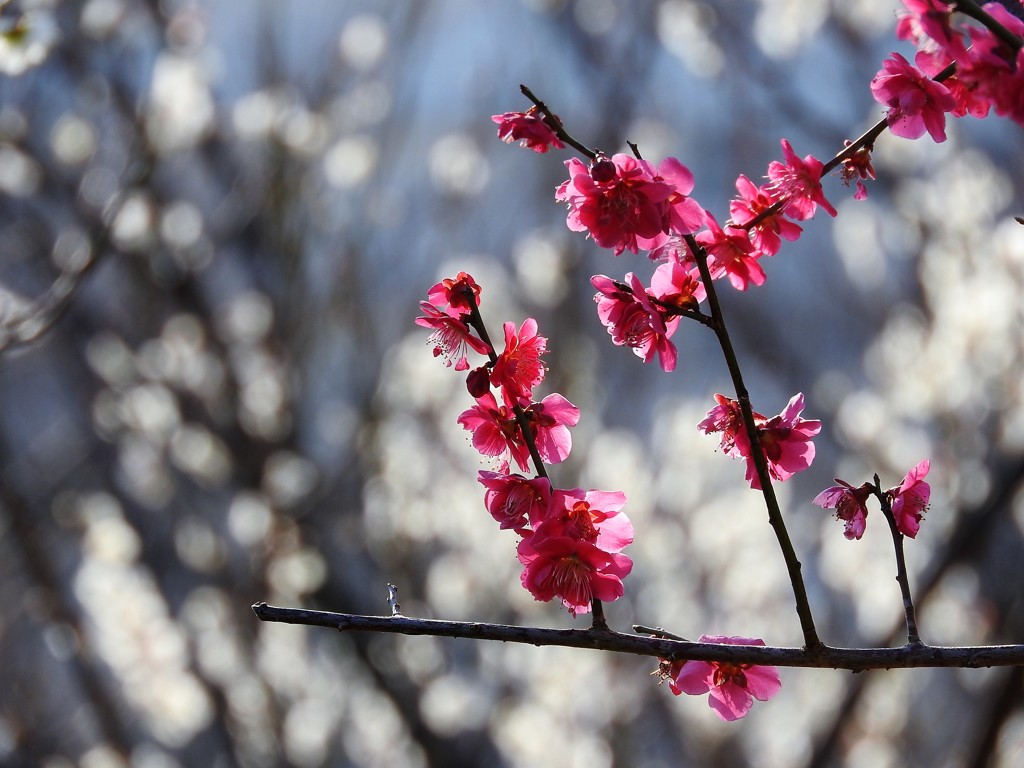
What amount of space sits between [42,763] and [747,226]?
6081 millimetres

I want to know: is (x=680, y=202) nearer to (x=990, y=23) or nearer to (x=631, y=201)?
(x=631, y=201)

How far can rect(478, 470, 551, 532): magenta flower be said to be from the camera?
1.22 metres

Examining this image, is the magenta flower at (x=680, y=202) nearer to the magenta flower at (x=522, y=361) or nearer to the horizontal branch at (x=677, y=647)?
the magenta flower at (x=522, y=361)

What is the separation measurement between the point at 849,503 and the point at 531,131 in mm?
664

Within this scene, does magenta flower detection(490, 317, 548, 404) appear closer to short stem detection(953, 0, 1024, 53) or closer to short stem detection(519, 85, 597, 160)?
short stem detection(519, 85, 597, 160)

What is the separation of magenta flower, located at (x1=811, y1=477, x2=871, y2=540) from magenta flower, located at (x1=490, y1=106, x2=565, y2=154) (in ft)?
1.98

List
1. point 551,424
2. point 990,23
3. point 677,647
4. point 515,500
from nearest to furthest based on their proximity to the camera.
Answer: point 990,23 → point 677,647 → point 515,500 → point 551,424

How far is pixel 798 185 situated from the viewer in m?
1.29

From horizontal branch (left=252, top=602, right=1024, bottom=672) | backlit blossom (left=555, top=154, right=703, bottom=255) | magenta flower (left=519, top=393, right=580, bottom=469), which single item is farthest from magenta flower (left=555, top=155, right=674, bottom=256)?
horizontal branch (left=252, top=602, right=1024, bottom=672)

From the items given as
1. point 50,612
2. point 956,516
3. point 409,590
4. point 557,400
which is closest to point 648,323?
point 557,400

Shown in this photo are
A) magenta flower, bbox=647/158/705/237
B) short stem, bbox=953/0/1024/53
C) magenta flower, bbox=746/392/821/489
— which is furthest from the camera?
magenta flower, bbox=746/392/821/489

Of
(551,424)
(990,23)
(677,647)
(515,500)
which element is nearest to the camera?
(990,23)

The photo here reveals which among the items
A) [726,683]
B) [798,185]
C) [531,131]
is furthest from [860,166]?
[726,683]

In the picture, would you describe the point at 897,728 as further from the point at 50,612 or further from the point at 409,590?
the point at 50,612
